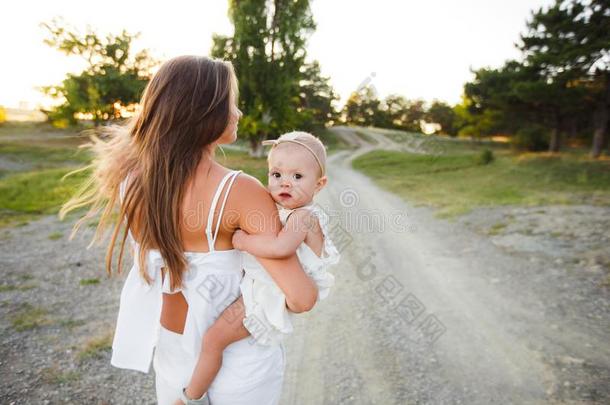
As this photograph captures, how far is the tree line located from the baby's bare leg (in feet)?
46.7

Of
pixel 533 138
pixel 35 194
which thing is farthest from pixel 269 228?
pixel 533 138

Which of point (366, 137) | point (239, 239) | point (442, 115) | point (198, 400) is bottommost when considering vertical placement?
point (198, 400)

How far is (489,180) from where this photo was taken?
46.2 ft

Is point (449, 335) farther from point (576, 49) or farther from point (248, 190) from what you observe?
point (576, 49)

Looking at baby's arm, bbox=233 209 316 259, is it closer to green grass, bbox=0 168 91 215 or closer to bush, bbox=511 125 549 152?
green grass, bbox=0 168 91 215

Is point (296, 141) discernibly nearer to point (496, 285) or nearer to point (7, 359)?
point (7, 359)

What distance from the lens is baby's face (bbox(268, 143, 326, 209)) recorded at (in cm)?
163

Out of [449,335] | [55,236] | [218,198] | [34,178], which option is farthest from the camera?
[34,178]

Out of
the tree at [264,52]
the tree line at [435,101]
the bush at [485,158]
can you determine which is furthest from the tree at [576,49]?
the tree at [264,52]

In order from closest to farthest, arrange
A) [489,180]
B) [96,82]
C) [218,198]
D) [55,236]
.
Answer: [218,198], [55,236], [489,180], [96,82]

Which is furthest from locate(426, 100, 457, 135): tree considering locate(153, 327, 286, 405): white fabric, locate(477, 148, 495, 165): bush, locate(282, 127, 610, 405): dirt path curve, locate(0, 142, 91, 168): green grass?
locate(153, 327, 286, 405): white fabric

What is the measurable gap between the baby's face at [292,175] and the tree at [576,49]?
18.0 meters

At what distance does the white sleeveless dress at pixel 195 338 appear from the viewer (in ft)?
4.60

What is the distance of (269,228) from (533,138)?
2603 cm
